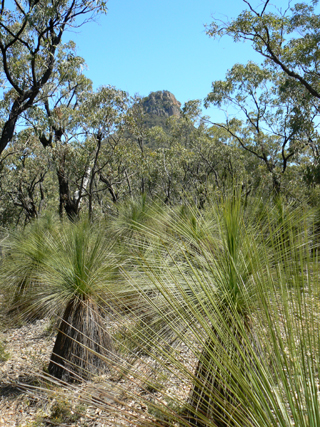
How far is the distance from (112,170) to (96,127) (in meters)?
4.64

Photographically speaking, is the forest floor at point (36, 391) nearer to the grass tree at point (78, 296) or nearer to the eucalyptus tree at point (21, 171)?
the grass tree at point (78, 296)

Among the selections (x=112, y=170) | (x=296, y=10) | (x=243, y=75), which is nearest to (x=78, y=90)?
(x=112, y=170)

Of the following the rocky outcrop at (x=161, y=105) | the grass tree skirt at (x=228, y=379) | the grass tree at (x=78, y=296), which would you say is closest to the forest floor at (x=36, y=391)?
the grass tree at (x=78, y=296)

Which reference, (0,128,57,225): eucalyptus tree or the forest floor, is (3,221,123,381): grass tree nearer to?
the forest floor

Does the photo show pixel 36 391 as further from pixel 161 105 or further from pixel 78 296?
pixel 161 105

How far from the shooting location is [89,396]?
1.40 meters

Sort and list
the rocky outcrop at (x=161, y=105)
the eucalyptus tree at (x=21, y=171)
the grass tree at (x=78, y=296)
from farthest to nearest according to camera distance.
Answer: the rocky outcrop at (x=161, y=105) → the eucalyptus tree at (x=21, y=171) → the grass tree at (x=78, y=296)

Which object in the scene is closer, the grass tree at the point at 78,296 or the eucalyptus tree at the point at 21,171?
the grass tree at the point at 78,296

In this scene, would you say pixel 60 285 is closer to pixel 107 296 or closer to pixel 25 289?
pixel 107 296

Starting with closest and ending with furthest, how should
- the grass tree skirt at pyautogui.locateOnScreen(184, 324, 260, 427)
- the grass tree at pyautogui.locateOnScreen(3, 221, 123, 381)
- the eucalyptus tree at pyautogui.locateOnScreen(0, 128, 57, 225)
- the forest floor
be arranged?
the grass tree skirt at pyautogui.locateOnScreen(184, 324, 260, 427), the forest floor, the grass tree at pyautogui.locateOnScreen(3, 221, 123, 381), the eucalyptus tree at pyautogui.locateOnScreen(0, 128, 57, 225)

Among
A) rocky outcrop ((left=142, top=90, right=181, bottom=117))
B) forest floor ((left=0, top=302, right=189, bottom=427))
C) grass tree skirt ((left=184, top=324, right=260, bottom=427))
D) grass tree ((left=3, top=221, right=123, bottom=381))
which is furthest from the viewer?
rocky outcrop ((left=142, top=90, right=181, bottom=117))

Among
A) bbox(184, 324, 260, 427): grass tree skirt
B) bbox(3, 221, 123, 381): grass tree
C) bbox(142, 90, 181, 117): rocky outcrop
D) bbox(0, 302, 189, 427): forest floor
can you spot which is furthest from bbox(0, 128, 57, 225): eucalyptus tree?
bbox(142, 90, 181, 117): rocky outcrop

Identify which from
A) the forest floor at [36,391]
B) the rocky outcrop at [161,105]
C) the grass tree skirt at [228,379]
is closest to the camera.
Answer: the grass tree skirt at [228,379]

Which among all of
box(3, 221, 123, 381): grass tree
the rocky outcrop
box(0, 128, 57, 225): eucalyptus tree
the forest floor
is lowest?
the forest floor
